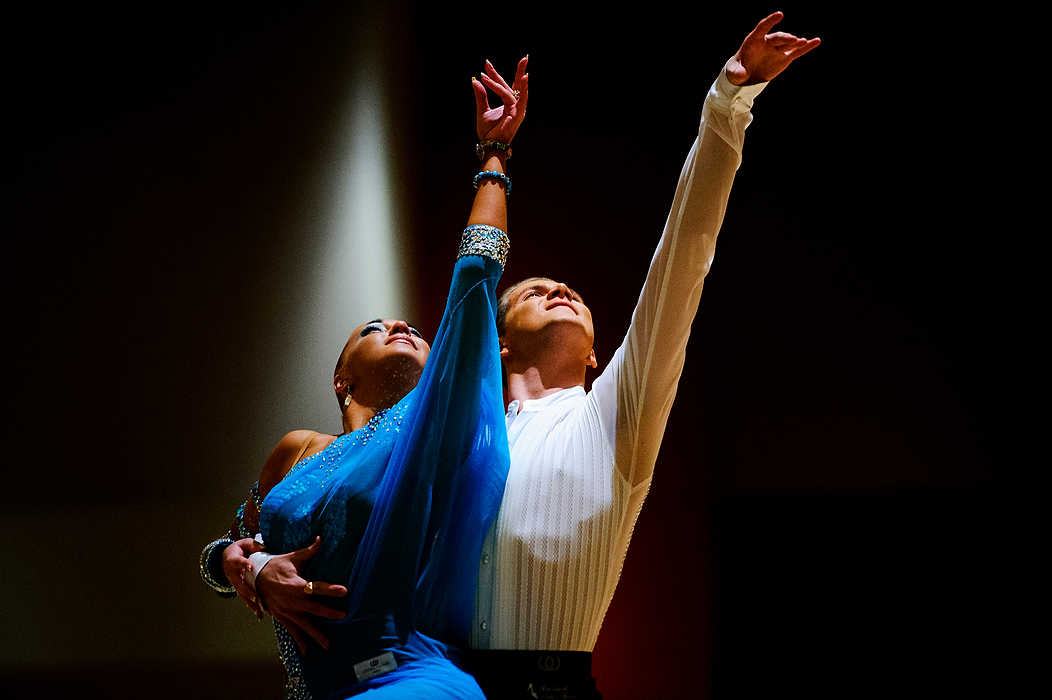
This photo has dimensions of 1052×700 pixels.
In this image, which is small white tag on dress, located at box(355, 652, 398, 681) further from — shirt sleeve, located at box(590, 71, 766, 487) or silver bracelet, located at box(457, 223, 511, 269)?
silver bracelet, located at box(457, 223, 511, 269)

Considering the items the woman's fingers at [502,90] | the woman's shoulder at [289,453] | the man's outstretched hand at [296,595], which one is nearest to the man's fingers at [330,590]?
the man's outstretched hand at [296,595]

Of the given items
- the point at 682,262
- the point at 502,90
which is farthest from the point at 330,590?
the point at 502,90

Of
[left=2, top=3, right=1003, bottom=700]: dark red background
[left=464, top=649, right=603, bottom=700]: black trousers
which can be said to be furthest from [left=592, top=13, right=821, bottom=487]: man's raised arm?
[left=2, top=3, right=1003, bottom=700]: dark red background

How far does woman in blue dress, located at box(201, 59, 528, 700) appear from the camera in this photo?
1150 millimetres

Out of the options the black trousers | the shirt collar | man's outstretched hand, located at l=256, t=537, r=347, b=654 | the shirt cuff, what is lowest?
the black trousers

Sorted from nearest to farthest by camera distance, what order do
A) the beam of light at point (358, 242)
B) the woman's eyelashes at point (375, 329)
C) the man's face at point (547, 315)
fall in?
the man's face at point (547, 315) → the woman's eyelashes at point (375, 329) → the beam of light at point (358, 242)

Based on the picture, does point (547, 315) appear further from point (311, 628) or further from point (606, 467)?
point (311, 628)

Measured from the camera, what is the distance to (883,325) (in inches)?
72.6

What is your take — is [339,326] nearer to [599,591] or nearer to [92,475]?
[92,475]

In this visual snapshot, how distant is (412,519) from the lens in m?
1.18

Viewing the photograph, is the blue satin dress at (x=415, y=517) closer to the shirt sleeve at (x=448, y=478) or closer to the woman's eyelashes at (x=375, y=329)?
the shirt sleeve at (x=448, y=478)

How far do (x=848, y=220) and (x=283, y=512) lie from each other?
1228mm

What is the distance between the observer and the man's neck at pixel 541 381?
4.71ft

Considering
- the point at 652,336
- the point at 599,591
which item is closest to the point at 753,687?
the point at 599,591
